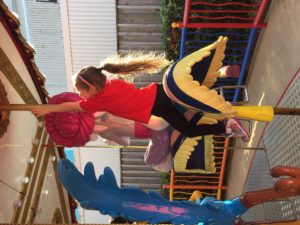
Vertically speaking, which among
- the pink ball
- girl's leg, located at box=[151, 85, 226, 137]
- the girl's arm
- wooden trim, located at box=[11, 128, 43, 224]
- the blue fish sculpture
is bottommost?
wooden trim, located at box=[11, 128, 43, 224]

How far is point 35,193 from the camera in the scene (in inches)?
113

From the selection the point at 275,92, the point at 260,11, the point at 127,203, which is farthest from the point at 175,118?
the point at 260,11

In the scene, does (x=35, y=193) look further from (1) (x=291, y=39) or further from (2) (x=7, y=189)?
(1) (x=291, y=39)

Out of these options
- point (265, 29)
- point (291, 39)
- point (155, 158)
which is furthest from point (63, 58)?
point (155, 158)

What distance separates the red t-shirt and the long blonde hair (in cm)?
5

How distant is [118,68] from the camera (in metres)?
2.10

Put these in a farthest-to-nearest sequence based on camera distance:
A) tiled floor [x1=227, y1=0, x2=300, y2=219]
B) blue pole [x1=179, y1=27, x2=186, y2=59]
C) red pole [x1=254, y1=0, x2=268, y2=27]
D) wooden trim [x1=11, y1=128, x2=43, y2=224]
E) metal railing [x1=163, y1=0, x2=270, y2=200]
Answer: blue pole [x1=179, y1=27, x2=186, y2=59]
metal railing [x1=163, y1=0, x2=270, y2=200]
red pole [x1=254, y1=0, x2=268, y2=27]
tiled floor [x1=227, y1=0, x2=300, y2=219]
wooden trim [x1=11, y1=128, x2=43, y2=224]

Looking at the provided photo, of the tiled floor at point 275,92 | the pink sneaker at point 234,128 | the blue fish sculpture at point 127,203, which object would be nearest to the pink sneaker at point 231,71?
the pink sneaker at point 234,128

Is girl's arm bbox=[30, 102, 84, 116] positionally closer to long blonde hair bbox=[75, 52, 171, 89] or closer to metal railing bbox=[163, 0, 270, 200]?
long blonde hair bbox=[75, 52, 171, 89]

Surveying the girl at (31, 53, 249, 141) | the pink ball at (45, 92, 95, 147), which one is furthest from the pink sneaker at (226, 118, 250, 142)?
the pink ball at (45, 92, 95, 147)

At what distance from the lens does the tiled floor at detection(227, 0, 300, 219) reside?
3186mm

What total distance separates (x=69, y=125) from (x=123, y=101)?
347 mm

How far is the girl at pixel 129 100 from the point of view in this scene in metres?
2.04

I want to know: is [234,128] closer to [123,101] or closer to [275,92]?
[123,101]
